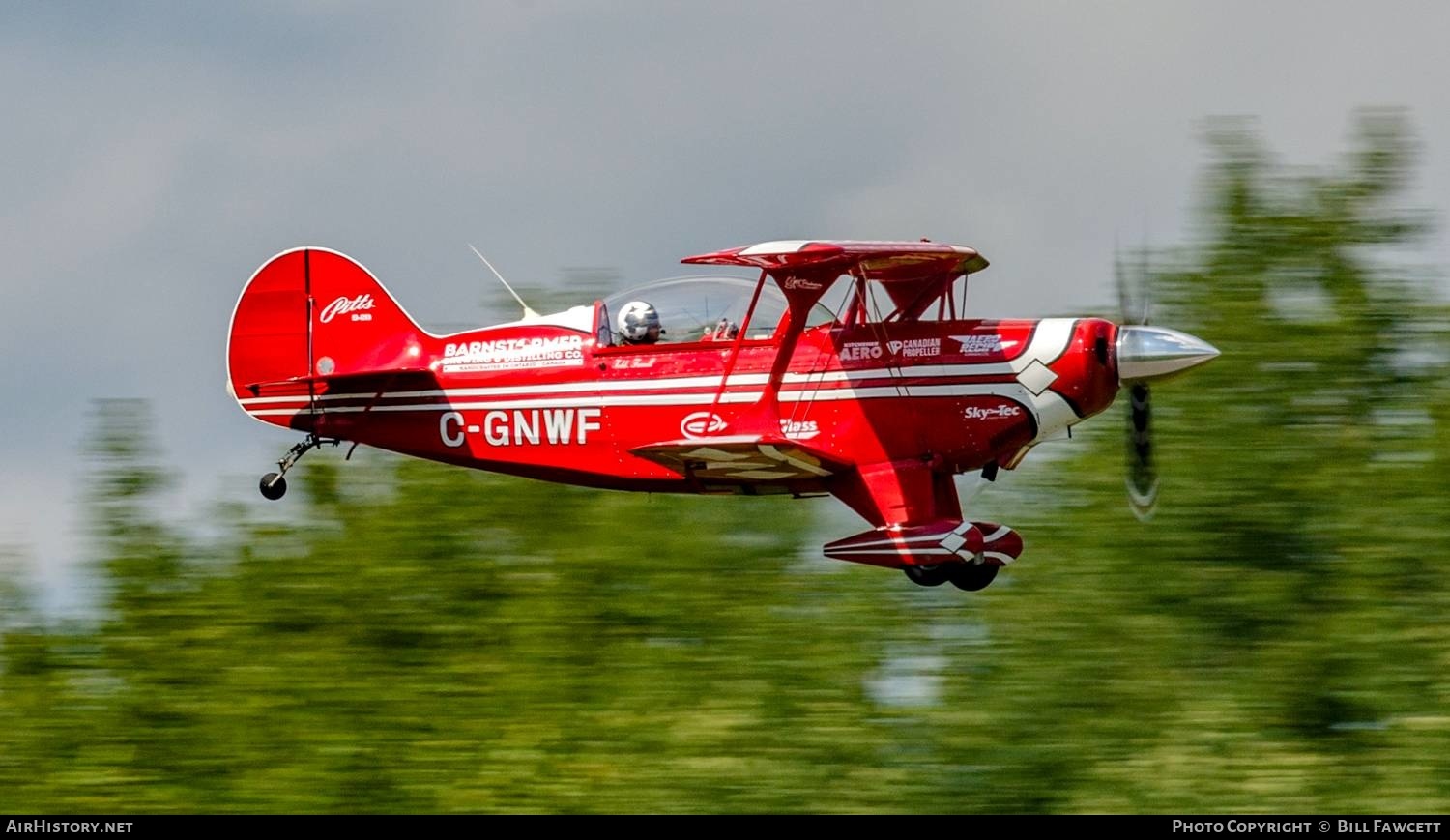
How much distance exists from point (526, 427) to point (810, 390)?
2.67 m

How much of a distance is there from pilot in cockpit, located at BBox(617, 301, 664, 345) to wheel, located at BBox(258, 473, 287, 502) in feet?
12.0

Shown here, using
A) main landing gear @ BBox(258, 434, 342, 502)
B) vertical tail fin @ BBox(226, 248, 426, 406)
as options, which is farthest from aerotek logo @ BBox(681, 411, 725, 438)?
main landing gear @ BBox(258, 434, 342, 502)

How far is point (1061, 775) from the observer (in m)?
22.3

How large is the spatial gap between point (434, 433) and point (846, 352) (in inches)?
155

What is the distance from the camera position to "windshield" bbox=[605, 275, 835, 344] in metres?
15.7

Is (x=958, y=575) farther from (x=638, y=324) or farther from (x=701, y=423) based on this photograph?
(x=638, y=324)

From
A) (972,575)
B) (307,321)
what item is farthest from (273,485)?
(972,575)

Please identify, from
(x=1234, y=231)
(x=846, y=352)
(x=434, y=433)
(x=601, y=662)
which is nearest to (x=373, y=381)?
(x=434, y=433)

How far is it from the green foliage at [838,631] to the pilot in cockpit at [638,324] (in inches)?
238

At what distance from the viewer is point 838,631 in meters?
23.0
